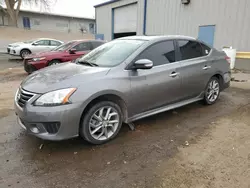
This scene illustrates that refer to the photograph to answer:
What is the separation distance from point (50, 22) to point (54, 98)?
3680 cm

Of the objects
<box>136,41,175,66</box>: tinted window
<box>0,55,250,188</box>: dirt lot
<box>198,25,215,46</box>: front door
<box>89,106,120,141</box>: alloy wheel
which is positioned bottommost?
<box>0,55,250,188</box>: dirt lot

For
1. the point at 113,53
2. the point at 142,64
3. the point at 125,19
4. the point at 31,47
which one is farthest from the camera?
the point at 125,19

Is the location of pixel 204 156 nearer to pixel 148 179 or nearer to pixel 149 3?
pixel 148 179

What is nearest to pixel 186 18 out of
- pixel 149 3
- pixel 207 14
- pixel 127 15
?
pixel 207 14

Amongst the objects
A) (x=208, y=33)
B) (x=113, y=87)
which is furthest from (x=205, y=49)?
(x=208, y=33)

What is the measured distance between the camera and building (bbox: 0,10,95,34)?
34.2 metres

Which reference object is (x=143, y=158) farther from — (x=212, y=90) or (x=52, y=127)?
(x=212, y=90)

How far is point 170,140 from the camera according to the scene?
11.2ft

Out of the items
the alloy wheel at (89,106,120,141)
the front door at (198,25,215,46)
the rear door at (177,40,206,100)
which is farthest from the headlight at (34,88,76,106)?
the front door at (198,25,215,46)

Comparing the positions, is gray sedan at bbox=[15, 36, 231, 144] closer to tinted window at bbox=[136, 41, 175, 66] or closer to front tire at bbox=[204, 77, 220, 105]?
tinted window at bbox=[136, 41, 175, 66]

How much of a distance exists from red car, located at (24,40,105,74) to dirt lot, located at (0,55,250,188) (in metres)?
4.52

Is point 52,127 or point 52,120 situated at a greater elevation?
point 52,120

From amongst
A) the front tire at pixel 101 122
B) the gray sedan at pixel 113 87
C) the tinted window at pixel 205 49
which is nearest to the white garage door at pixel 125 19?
the tinted window at pixel 205 49

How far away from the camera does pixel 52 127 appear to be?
2828mm
